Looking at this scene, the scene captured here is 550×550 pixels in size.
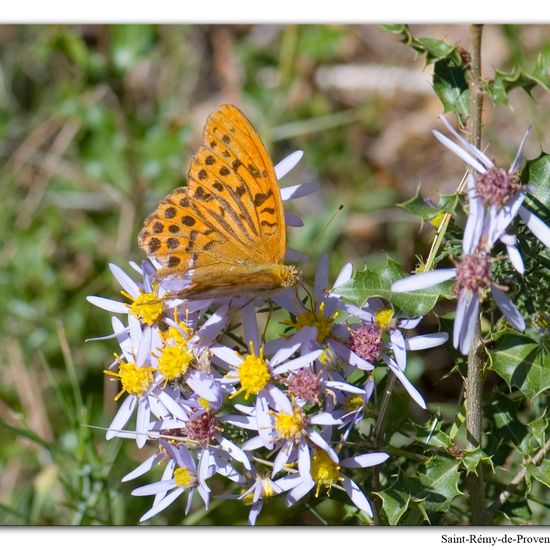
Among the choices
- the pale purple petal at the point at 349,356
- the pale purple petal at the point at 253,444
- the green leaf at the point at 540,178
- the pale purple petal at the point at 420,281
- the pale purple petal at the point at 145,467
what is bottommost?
the pale purple petal at the point at 145,467

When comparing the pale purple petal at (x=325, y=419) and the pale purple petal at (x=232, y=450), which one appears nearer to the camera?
the pale purple petal at (x=325, y=419)

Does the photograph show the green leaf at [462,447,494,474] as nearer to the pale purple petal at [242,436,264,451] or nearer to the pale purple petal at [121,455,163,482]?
the pale purple petal at [242,436,264,451]

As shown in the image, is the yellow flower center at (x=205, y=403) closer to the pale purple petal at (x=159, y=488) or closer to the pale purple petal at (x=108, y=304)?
the pale purple petal at (x=159, y=488)

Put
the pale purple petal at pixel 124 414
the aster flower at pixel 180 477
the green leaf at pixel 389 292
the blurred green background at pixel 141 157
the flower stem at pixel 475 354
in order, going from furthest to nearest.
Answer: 1. the blurred green background at pixel 141 157
2. the pale purple petal at pixel 124 414
3. the aster flower at pixel 180 477
4. the flower stem at pixel 475 354
5. the green leaf at pixel 389 292

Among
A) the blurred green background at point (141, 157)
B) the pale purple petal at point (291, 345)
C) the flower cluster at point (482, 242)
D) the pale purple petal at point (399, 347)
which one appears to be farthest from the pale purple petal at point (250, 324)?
the blurred green background at point (141, 157)

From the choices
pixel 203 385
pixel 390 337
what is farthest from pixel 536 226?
pixel 203 385

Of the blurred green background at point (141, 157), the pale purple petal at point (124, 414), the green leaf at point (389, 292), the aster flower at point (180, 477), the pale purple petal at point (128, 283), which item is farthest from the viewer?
the blurred green background at point (141, 157)

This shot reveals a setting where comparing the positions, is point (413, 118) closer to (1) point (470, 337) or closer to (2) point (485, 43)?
(2) point (485, 43)
